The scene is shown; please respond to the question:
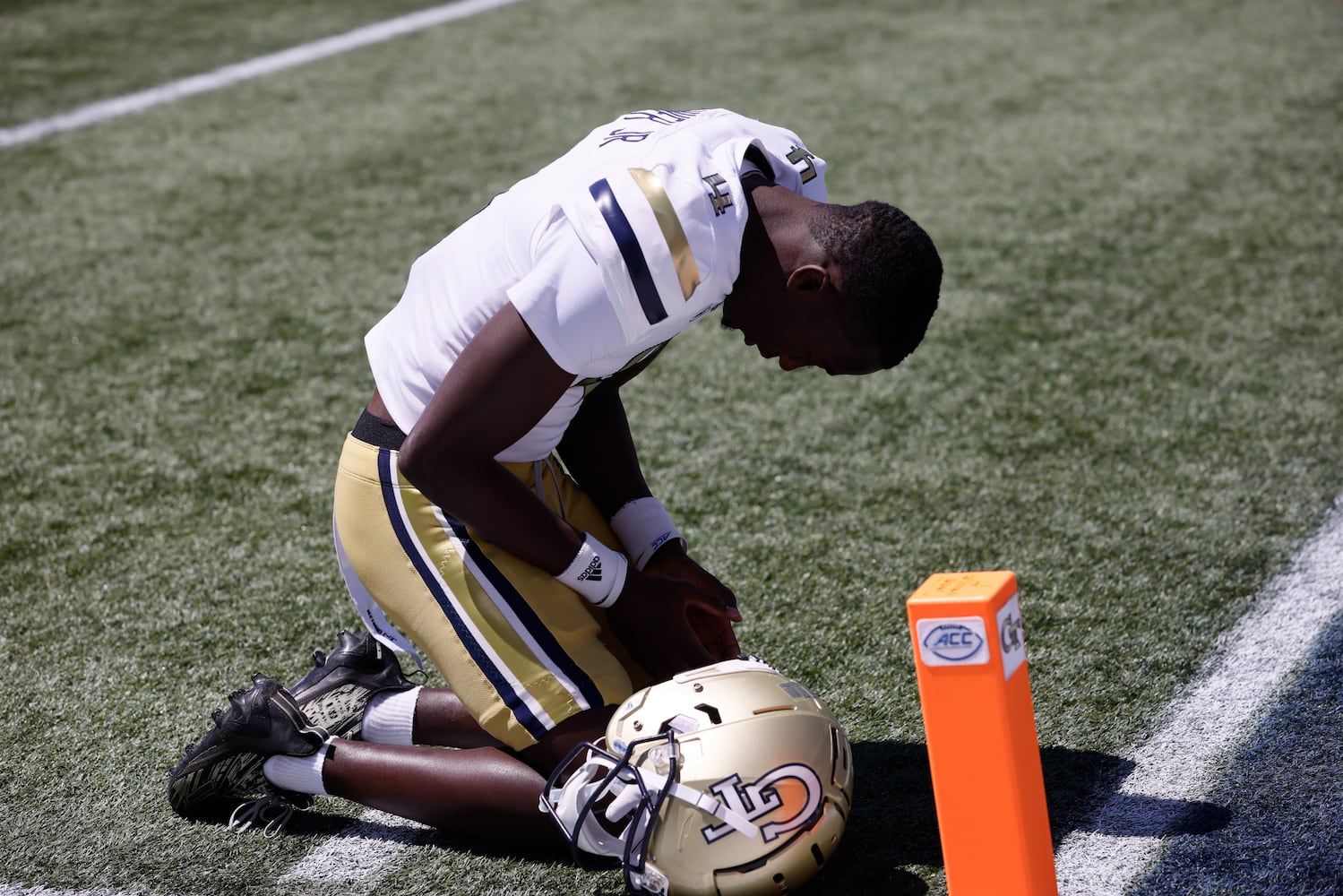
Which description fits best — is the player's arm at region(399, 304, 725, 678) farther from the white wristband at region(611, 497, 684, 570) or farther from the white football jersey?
the white wristband at region(611, 497, 684, 570)

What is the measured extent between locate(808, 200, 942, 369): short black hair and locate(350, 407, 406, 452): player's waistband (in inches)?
31.2

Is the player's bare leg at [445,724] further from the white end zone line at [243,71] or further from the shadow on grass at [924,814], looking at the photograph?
the white end zone line at [243,71]

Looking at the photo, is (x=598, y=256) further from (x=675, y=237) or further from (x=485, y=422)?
(x=485, y=422)

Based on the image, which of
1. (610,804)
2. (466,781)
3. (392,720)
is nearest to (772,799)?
(610,804)

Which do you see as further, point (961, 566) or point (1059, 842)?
point (961, 566)

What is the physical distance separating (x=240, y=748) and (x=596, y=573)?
2.44 feet

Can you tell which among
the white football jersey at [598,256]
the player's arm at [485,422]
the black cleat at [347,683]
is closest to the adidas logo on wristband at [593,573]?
the player's arm at [485,422]

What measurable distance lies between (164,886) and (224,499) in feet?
4.87

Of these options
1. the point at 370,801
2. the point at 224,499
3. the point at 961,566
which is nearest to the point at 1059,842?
the point at 961,566

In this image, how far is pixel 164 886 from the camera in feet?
7.33

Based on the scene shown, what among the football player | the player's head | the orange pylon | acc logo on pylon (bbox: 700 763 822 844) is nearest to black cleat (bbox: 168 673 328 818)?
the football player

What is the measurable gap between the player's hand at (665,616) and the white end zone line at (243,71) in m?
5.31

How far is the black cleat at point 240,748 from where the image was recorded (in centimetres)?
238

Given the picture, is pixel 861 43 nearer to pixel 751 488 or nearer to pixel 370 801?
pixel 751 488
